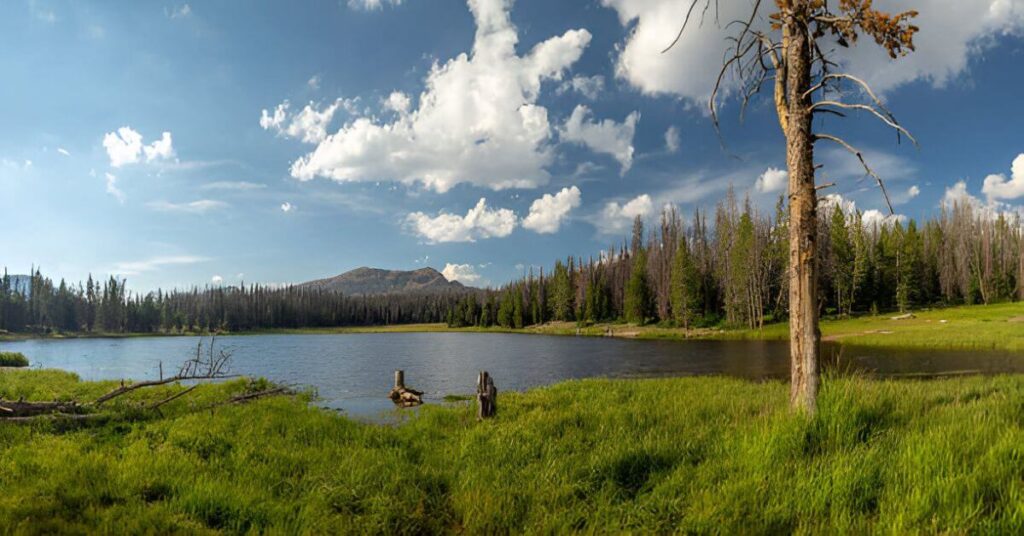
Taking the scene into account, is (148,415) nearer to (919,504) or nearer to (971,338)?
(919,504)

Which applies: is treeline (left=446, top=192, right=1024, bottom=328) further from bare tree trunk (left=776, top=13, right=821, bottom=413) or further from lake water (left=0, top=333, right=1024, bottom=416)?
bare tree trunk (left=776, top=13, right=821, bottom=413)

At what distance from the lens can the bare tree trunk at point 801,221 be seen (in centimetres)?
870

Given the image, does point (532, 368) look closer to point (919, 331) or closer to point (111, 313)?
point (919, 331)

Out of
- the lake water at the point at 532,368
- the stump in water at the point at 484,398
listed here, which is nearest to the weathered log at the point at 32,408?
the lake water at the point at 532,368

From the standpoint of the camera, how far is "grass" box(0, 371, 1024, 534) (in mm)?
5891

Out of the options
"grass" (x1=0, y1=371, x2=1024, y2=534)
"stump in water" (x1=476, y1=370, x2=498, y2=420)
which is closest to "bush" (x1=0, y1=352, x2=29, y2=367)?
"grass" (x1=0, y1=371, x2=1024, y2=534)

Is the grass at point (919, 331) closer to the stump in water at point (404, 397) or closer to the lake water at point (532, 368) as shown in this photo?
the lake water at point (532, 368)

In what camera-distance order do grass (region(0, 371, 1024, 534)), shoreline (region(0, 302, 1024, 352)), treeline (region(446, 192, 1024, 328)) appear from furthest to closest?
treeline (region(446, 192, 1024, 328)) < shoreline (region(0, 302, 1024, 352)) < grass (region(0, 371, 1024, 534))

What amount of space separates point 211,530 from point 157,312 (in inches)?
7643

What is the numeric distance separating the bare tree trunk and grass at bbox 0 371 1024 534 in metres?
0.65

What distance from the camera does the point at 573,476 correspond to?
7.59 meters

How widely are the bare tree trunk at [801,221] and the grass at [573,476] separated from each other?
647 millimetres

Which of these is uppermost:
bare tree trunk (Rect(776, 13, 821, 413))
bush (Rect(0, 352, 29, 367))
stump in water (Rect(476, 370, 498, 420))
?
bare tree trunk (Rect(776, 13, 821, 413))

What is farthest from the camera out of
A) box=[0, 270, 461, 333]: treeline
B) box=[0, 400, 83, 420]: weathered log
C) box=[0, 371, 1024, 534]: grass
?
box=[0, 270, 461, 333]: treeline
